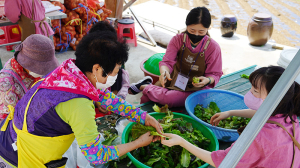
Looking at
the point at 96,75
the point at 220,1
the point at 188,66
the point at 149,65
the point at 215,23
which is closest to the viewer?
the point at 96,75

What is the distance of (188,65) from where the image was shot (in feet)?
9.77

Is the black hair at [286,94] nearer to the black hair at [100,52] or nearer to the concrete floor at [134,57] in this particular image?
the black hair at [100,52]

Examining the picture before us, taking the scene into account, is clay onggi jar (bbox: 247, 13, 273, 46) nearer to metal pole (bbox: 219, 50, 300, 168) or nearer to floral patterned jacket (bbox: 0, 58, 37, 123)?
floral patterned jacket (bbox: 0, 58, 37, 123)

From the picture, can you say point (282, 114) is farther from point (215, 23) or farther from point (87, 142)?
point (215, 23)

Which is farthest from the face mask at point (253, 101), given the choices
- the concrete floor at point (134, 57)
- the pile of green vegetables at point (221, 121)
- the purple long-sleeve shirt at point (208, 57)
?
the concrete floor at point (134, 57)

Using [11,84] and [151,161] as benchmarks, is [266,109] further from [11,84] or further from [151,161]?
[11,84]

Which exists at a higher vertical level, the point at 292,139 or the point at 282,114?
the point at 282,114

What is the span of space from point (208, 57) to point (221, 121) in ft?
2.77

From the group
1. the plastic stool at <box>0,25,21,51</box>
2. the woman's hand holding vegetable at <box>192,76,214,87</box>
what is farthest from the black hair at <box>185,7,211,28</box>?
the plastic stool at <box>0,25,21,51</box>

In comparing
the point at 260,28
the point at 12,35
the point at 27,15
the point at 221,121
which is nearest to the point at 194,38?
the point at 221,121

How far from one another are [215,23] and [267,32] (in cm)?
276

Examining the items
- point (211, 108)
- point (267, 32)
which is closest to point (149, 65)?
point (211, 108)

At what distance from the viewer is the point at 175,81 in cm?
304

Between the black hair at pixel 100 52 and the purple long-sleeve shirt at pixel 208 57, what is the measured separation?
1534mm
